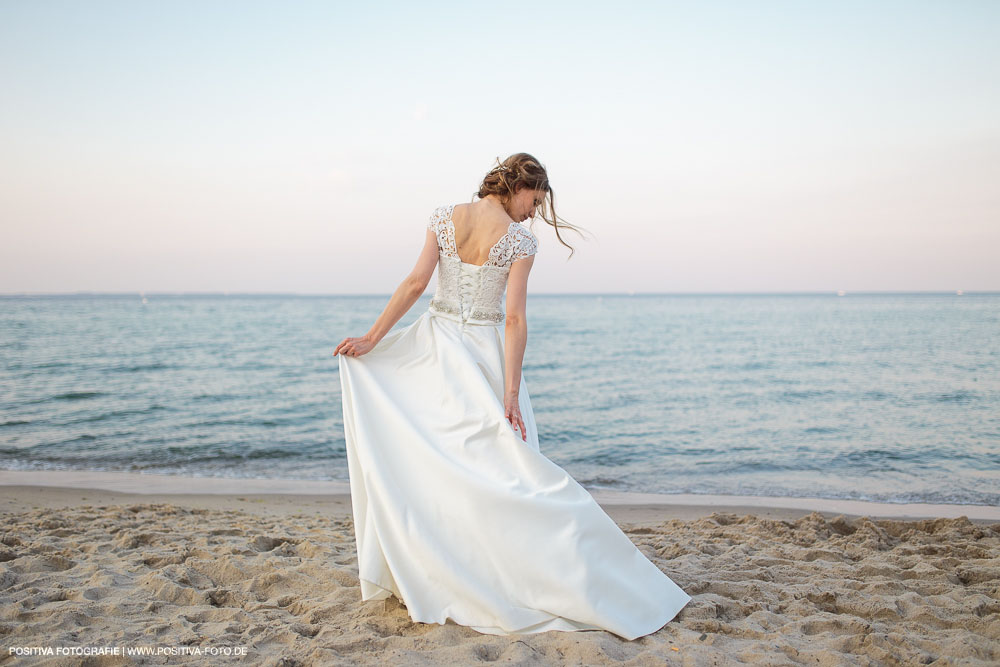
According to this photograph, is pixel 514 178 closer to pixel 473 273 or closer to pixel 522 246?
pixel 522 246

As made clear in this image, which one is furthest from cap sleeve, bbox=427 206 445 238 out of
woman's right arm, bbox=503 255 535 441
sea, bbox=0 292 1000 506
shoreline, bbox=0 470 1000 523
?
sea, bbox=0 292 1000 506

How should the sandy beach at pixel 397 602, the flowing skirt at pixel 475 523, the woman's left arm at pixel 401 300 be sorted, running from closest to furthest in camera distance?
the sandy beach at pixel 397 602
the flowing skirt at pixel 475 523
the woman's left arm at pixel 401 300

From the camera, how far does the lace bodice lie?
3.42 meters

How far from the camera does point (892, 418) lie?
11.5 meters

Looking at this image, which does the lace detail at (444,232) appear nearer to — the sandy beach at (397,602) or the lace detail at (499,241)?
the lace detail at (499,241)

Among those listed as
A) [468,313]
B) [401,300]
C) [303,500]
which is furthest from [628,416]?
[401,300]

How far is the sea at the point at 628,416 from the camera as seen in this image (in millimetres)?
8281

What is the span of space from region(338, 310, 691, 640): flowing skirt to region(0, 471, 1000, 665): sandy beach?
0.45 feet

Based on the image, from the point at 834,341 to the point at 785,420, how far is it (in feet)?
59.3

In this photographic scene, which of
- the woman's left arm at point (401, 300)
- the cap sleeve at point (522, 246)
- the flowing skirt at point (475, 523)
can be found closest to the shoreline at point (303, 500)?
the flowing skirt at point (475, 523)

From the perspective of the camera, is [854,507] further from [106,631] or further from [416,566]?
[106,631]

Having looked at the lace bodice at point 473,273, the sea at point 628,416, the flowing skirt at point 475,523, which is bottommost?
the sea at point 628,416

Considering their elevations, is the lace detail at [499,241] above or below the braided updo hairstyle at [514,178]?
below

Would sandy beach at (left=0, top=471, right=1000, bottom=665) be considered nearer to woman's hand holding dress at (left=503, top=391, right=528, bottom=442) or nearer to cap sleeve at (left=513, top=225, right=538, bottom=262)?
woman's hand holding dress at (left=503, top=391, right=528, bottom=442)
